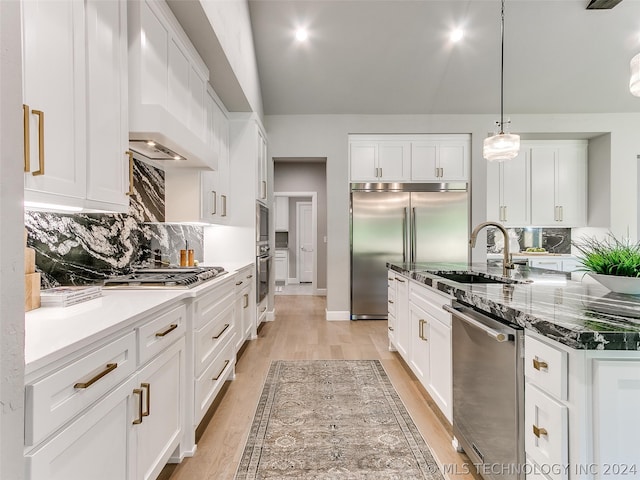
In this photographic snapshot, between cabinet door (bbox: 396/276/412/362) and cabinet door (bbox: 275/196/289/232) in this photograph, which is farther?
cabinet door (bbox: 275/196/289/232)

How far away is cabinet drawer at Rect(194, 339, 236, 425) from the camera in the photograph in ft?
6.26

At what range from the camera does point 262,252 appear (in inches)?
168

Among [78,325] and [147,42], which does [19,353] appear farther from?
[147,42]

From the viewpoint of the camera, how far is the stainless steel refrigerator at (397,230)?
4.83 metres

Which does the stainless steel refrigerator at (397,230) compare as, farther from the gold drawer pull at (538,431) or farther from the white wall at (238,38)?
the gold drawer pull at (538,431)

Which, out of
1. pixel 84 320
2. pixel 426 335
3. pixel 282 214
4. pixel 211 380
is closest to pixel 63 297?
pixel 84 320

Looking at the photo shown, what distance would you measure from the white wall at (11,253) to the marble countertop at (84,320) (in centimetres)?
22

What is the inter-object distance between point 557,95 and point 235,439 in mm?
5470

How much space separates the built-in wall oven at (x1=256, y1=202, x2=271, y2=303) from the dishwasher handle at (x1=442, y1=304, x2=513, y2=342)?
8.37 feet

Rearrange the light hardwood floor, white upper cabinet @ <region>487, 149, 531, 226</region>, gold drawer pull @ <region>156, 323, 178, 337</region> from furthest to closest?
white upper cabinet @ <region>487, 149, 531, 226</region> < the light hardwood floor < gold drawer pull @ <region>156, 323, 178, 337</region>

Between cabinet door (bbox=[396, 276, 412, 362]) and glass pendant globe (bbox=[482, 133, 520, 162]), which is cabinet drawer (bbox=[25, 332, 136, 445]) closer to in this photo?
cabinet door (bbox=[396, 276, 412, 362])

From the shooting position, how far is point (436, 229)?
15.9 feet

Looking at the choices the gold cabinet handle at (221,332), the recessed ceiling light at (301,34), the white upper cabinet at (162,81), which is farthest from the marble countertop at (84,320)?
the recessed ceiling light at (301,34)

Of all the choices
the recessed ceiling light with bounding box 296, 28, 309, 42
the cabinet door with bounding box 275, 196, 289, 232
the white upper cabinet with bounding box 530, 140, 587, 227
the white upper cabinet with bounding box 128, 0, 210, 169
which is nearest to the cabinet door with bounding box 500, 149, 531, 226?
the white upper cabinet with bounding box 530, 140, 587, 227
